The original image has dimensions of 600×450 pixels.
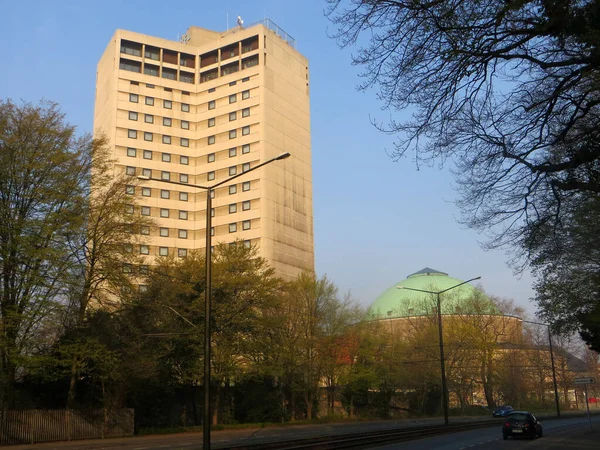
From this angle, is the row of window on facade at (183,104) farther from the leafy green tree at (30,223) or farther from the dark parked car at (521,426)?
the dark parked car at (521,426)

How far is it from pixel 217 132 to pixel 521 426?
231 ft

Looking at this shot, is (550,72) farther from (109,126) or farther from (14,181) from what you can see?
(109,126)

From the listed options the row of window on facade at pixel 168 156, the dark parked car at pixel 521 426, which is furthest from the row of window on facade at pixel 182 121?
the dark parked car at pixel 521 426

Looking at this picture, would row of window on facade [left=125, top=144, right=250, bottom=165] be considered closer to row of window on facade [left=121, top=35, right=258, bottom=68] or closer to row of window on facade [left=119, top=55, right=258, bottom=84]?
row of window on facade [left=119, top=55, right=258, bottom=84]

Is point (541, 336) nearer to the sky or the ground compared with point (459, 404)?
nearer to the sky

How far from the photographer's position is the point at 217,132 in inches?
3632

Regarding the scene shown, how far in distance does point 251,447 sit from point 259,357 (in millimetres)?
25447

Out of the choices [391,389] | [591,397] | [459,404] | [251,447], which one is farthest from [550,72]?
[591,397]

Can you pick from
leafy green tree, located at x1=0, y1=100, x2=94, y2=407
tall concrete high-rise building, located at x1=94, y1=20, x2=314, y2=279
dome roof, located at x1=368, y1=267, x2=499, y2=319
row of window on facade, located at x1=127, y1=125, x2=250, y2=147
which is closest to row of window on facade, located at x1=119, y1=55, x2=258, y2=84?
tall concrete high-rise building, located at x1=94, y1=20, x2=314, y2=279

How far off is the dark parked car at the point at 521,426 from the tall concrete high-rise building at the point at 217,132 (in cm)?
5372

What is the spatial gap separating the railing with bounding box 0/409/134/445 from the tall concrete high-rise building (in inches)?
1782

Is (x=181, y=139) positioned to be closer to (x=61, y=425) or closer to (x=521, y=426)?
(x=61, y=425)

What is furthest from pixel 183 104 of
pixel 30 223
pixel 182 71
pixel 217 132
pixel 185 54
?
pixel 30 223

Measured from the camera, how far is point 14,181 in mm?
32438
